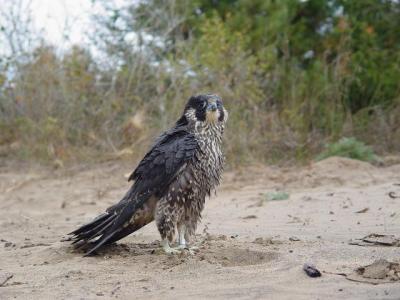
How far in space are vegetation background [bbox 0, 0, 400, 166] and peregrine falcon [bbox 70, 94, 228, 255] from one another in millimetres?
4808

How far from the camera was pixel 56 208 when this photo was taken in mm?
7473

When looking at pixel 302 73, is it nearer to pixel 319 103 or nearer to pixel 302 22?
pixel 319 103

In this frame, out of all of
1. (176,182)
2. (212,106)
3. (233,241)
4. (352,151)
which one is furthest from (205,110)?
(352,151)

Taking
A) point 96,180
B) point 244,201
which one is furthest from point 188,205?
point 96,180

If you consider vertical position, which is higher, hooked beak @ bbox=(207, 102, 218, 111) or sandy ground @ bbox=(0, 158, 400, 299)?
hooked beak @ bbox=(207, 102, 218, 111)

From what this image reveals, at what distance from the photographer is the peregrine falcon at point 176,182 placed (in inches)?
167

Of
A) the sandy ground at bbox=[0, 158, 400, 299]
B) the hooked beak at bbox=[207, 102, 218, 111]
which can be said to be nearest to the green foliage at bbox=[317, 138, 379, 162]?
the sandy ground at bbox=[0, 158, 400, 299]

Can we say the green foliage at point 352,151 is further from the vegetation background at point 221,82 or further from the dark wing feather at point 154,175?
the dark wing feather at point 154,175

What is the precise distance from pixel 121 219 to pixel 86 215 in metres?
2.66

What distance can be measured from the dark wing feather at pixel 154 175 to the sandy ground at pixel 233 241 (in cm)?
18

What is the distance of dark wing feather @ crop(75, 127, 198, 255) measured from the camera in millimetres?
4211

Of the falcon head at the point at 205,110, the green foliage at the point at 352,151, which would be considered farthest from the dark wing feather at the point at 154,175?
the green foliage at the point at 352,151

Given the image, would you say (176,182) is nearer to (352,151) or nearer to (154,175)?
(154,175)

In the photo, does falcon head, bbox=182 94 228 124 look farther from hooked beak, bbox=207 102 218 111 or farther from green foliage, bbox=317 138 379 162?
green foliage, bbox=317 138 379 162
